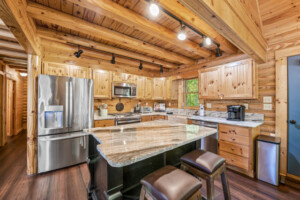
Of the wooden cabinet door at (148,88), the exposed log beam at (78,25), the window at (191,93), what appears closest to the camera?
the exposed log beam at (78,25)

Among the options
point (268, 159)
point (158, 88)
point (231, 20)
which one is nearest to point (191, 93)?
point (158, 88)

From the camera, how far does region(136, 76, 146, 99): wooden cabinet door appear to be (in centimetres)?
425

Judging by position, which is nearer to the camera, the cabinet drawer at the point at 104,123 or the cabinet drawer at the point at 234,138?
the cabinet drawer at the point at 234,138

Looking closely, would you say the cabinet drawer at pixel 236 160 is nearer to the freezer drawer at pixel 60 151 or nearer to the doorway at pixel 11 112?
the freezer drawer at pixel 60 151

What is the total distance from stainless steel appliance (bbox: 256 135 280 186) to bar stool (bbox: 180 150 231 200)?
127 centimetres

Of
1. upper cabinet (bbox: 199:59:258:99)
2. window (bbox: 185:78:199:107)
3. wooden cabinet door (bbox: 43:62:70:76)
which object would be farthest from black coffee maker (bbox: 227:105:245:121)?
wooden cabinet door (bbox: 43:62:70:76)

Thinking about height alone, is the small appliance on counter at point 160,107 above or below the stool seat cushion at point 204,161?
above

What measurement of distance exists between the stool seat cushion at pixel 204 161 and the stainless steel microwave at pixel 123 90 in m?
2.82

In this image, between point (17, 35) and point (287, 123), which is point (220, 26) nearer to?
point (287, 123)

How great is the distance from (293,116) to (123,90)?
3771mm

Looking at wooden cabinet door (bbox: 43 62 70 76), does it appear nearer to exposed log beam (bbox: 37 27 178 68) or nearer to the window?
exposed log beam (bbox: 37 27 178 68)

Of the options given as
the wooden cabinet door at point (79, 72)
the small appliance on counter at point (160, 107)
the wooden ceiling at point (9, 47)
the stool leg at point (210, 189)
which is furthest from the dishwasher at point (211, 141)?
the wooden ceiling at point (9, 47)

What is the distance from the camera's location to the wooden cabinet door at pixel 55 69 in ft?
9.48

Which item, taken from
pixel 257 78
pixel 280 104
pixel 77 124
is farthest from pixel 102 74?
pixel 280 104
